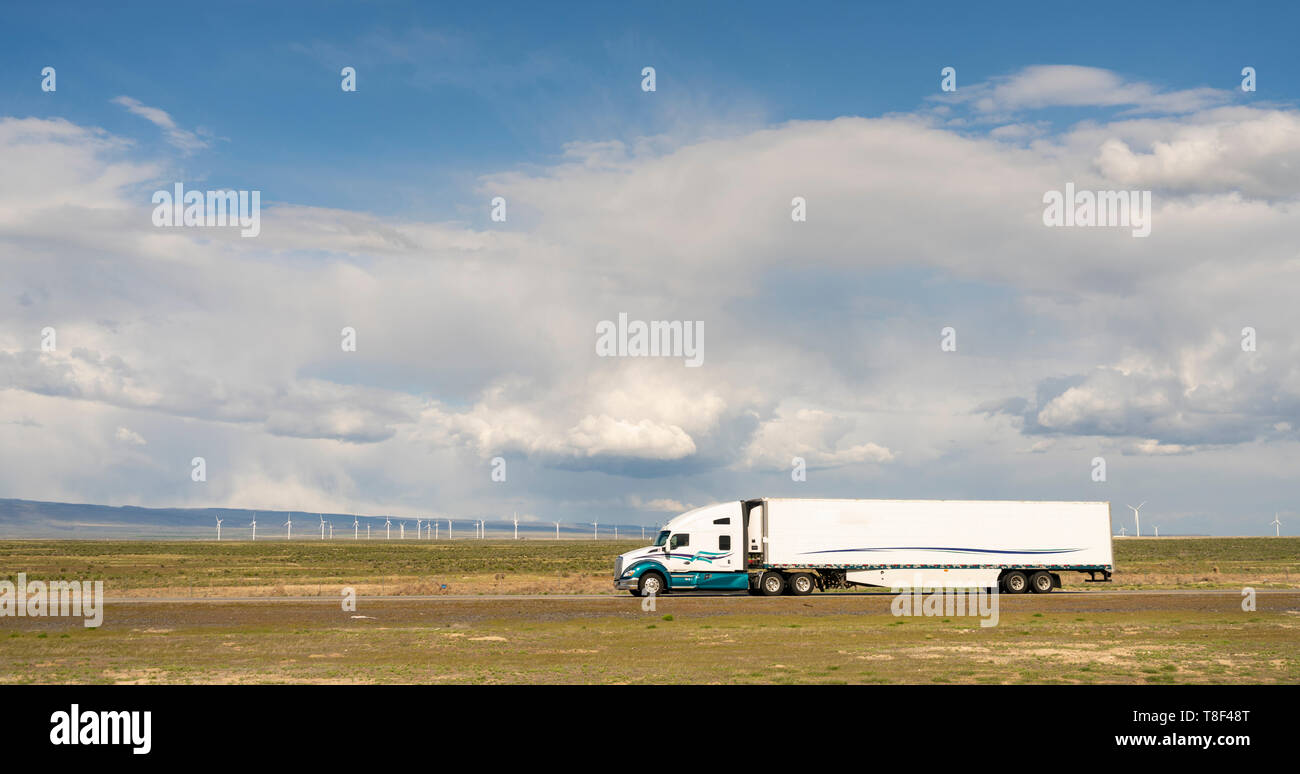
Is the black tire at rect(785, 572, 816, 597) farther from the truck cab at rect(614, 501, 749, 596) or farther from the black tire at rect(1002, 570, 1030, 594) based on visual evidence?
the black tire at rect(1002, 570, 1030, 594)

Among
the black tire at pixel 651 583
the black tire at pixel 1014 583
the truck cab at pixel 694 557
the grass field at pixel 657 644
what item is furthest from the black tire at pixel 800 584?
the black tire at pixel 1014 583

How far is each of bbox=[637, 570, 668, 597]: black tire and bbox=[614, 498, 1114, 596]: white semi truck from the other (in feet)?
0.15

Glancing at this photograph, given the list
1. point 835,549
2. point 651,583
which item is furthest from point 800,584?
point 651,583

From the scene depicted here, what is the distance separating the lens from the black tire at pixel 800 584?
45.2 m

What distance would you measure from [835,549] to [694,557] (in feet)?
21.0

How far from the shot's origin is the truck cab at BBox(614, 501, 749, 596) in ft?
147

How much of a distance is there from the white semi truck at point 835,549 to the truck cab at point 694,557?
1.8 inches

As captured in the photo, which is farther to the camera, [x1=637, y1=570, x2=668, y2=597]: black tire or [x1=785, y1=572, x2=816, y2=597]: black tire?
[x1=785, y1=572, x2=816, y2=597]: black tire

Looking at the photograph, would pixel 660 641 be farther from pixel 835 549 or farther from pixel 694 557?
pixel 835 549

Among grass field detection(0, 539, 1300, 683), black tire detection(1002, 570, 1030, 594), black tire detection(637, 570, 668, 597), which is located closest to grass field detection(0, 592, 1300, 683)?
grass field detection(0, 539, 1300, 683)

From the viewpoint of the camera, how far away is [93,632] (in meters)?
30.0
